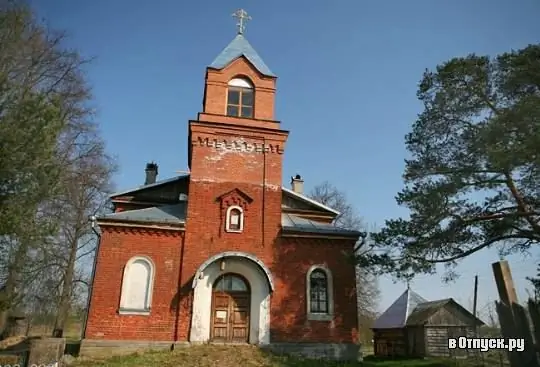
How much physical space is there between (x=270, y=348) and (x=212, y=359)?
2.50 meters

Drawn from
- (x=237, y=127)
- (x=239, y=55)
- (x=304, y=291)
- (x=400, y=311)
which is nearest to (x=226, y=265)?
(x=304, y=291)

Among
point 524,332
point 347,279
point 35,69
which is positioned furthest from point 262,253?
point 35,69

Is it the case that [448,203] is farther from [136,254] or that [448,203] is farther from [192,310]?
[136,254]

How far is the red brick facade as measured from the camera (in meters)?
13.5

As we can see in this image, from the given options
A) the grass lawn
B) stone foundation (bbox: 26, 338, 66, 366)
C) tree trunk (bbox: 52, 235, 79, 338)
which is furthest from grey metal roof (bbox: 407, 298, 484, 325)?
tree trunk (bbox: 52, 235, 79, 338)

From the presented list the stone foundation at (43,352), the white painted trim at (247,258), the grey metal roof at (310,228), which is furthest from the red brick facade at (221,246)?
the stone foundation at (43,352)

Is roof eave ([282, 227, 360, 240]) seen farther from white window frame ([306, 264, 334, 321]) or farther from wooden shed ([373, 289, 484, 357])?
wooden shed ([373, 289, 484, 357])

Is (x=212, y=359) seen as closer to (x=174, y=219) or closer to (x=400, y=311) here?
(x=174, y=219)

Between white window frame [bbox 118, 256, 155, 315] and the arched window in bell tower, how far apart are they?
672 centimetres

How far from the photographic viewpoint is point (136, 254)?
14125 mm

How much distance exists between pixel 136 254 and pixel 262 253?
430 cm

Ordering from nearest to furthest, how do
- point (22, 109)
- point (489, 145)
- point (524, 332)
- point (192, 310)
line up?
point (524, 332), point (489, 145), point (22, 109), point (192, 310)

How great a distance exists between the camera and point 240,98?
57.6ft

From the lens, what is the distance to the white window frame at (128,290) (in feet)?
44.1
